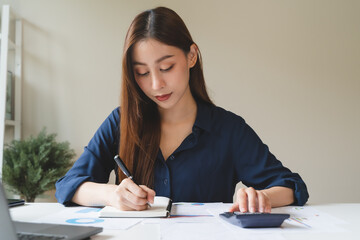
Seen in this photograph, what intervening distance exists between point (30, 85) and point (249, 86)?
179 centimetres

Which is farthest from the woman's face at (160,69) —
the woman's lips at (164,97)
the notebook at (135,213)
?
the notebook at (135,213)

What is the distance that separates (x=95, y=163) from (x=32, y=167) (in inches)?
44.3

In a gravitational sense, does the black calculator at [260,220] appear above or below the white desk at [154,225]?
above

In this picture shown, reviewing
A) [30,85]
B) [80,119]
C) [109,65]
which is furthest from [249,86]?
[30,85]

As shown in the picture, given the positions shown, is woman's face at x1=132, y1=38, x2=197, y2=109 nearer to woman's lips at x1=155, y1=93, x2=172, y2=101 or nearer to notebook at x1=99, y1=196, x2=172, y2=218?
woman's lips at x1=155, y1=93, x2=172, y2=101

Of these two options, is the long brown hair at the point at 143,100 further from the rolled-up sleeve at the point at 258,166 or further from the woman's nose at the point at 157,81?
the rolled-up sleeve at the point at 258,166

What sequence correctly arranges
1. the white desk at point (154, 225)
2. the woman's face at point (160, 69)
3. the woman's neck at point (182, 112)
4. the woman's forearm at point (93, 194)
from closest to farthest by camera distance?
1. the white desk at point (154, 225)
2. the woman's forearm at point (93, 194)
3. the woman's face at point (160, 69)
4. the woman's neck at point (182, 112)

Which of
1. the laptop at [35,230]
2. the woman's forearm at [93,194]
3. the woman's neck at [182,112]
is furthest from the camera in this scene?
the woman's neck at [182,112]

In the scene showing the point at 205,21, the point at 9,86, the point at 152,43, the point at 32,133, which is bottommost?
the point at 32,133

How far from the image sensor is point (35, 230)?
61 cm

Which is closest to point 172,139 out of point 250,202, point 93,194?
point 93,194

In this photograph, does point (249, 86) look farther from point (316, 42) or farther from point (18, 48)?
point (18, 48)

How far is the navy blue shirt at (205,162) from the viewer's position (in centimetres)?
120

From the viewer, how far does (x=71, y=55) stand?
2674 mm
